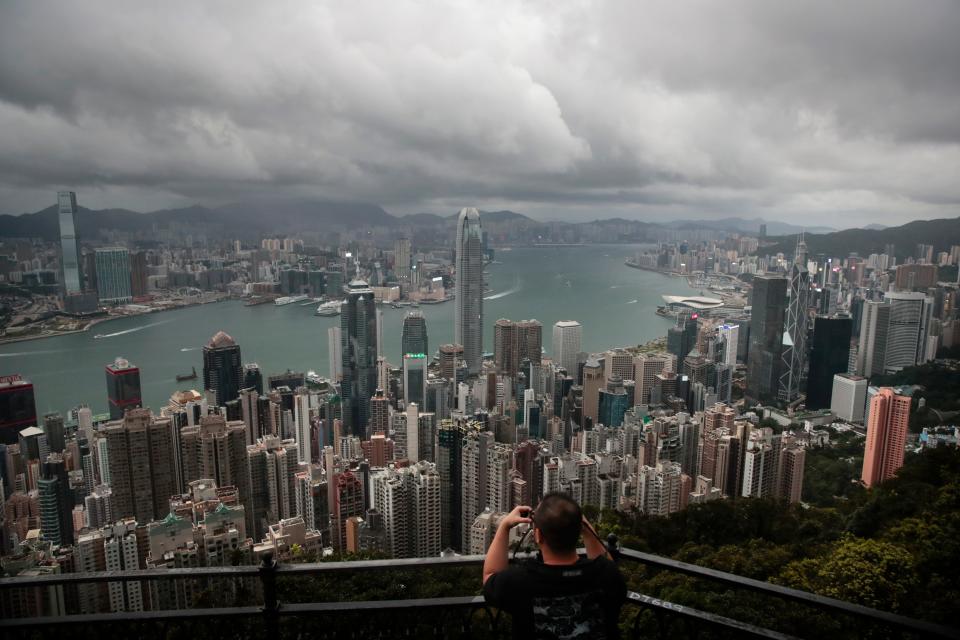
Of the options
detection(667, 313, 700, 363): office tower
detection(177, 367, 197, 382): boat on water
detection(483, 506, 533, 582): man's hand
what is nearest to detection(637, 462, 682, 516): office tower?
detection(483, 506, 533, 582): man's hand

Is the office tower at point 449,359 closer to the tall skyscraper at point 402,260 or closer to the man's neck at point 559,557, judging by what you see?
the tall skyscraper at point 402,260

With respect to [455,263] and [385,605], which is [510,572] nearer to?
[385,605]

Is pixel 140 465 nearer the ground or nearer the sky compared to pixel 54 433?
nearer the ground

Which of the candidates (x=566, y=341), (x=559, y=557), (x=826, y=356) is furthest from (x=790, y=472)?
(x=559, y=557)

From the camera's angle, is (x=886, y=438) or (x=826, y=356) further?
(x=826, y=356)

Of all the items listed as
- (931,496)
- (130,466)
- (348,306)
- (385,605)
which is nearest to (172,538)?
(130,466)

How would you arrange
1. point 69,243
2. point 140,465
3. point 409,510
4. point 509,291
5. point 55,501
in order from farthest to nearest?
point 509,291, point 69,243, point 140,465, point 55,501, point 409,510

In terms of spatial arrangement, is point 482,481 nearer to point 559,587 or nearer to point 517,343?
point 559,587
